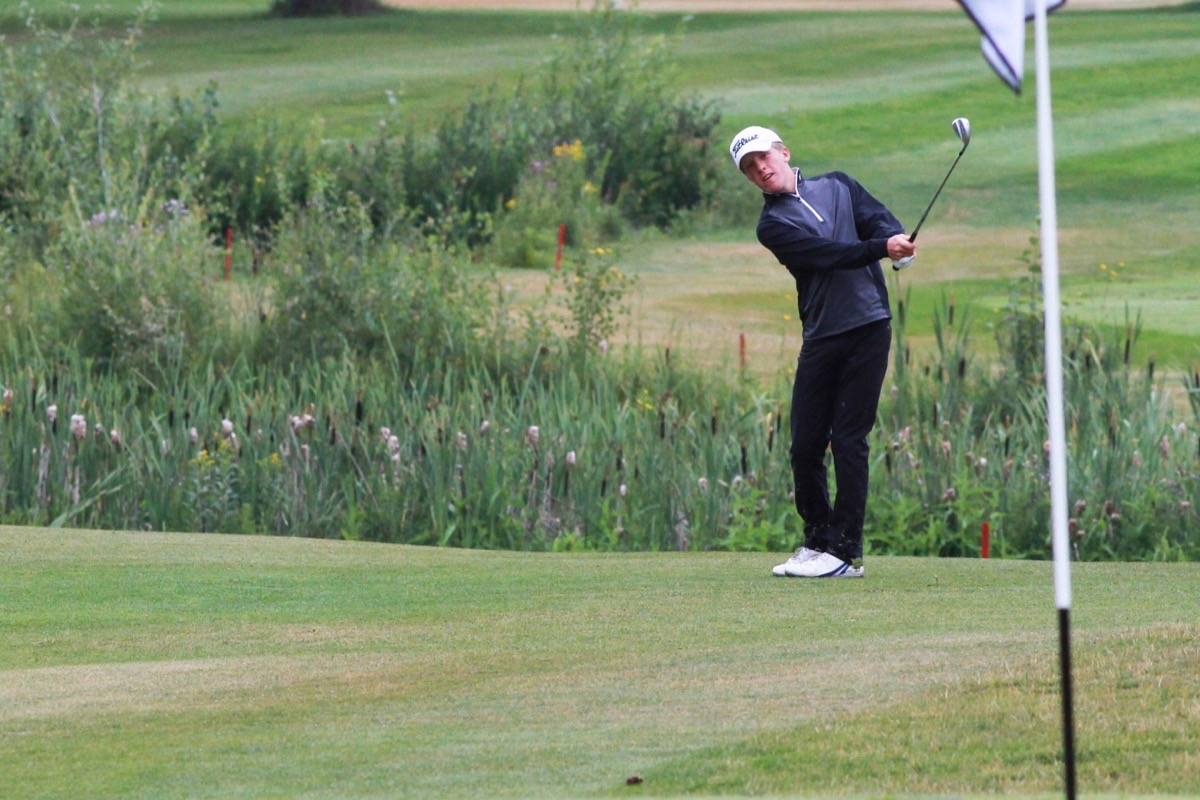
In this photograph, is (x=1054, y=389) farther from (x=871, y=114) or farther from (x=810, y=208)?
(x=871, y=114)

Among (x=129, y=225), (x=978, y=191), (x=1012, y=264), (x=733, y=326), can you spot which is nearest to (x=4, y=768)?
(x=129, y=225)

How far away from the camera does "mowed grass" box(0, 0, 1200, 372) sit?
21.7m

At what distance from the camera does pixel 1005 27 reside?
550 centimetres

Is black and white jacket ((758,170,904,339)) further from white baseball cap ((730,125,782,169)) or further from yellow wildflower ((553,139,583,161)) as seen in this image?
yellow wildflower ((553,139,583,161))

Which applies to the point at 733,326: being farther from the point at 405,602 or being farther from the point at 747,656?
the point at 747,656

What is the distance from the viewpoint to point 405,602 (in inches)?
339

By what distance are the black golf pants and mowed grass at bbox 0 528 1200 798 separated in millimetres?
266

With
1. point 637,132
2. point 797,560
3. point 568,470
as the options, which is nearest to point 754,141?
point 797,560

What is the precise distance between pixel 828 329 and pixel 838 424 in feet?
1.22

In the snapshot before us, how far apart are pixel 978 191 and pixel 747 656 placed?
2195cm

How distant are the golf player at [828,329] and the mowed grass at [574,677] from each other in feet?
0.93

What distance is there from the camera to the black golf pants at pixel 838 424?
8820 millimetres

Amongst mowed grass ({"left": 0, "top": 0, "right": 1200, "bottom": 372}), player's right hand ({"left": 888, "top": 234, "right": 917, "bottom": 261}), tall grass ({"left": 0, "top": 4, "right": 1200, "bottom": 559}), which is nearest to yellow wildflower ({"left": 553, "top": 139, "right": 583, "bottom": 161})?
mowed grass ({"left": 0, "top": 0, "right": 1200, "bottom": 372})

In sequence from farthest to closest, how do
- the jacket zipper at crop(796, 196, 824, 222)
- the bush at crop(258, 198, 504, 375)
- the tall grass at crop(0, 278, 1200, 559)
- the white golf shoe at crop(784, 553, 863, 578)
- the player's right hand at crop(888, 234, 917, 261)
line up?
1. the bush at crop(258, 198, 504, 375)
2. the tall grass at crop(0, 278, 1200, 559)
3. the white golf shoe at crop(784, 553, 863, 578)
4. the jacket zipper at crop(796, 196, 824, 222)
5. the player's right hand at crop(888, 234, 917, 261)
